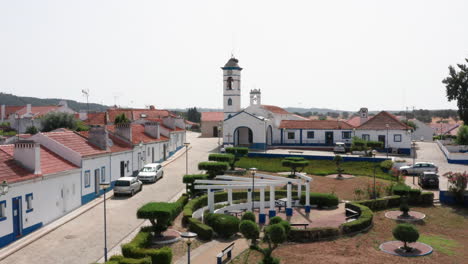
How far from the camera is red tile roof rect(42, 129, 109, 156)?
29.5 m

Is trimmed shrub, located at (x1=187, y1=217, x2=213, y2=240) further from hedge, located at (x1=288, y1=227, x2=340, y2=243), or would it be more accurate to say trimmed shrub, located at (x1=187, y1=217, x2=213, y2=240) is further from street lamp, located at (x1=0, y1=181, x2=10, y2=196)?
street lamp, located at (x1=0, y1=181, x2=10, y2=196)

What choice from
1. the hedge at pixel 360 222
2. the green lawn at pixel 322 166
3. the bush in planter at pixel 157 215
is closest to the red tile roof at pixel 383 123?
the green lawn at pixel 322 166

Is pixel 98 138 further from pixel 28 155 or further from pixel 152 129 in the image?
pixel 152 129

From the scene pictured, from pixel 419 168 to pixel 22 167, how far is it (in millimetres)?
32446

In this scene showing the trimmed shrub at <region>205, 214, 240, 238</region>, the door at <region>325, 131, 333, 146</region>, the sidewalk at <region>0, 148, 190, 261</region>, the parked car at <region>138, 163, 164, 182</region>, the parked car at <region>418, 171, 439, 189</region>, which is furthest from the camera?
the door at <region>325, 131, 333, 146</region>

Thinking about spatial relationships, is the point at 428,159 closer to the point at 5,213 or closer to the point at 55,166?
the point at 55,166

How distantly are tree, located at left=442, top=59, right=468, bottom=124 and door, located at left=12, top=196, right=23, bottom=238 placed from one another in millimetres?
60823

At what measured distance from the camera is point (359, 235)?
2192 centimetres

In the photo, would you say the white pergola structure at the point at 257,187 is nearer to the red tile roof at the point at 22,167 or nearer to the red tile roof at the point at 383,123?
the red tile roof at the point at 22,167

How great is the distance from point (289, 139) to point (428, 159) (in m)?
18.9

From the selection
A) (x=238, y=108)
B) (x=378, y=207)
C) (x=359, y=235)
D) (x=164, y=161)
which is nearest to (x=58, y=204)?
(x=359, y=235)

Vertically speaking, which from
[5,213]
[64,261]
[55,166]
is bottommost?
[64,261]

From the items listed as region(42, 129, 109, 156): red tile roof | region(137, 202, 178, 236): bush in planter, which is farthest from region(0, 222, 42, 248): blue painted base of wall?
region(42, 129, 109, 156): red tile roof

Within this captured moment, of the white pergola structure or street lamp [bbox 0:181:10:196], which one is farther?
the white pergola structure
